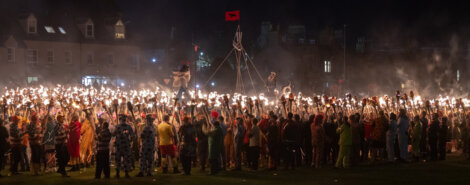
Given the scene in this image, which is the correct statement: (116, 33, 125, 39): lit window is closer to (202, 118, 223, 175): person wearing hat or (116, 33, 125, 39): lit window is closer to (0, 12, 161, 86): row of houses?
(0, 12, 161, 86): row of houses

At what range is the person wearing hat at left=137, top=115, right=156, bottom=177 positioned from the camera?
16.6 meters

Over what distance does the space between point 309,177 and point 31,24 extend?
4933cm

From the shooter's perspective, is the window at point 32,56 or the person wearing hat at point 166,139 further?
the window at point 32,56

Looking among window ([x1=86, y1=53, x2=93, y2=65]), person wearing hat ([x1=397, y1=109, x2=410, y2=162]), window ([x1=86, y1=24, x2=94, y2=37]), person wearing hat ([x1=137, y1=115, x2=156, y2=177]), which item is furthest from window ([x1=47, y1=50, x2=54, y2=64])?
person wearing hat ([x1=397, y1=109, x2=410, y2=162])

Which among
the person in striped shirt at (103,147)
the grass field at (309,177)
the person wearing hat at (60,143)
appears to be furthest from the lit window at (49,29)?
the person in striped shirt at (103,147)

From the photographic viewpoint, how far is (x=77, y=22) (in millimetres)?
63562

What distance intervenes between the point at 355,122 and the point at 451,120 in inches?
295

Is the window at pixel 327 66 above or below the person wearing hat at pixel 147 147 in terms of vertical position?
above

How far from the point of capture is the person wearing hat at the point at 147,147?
54.6 ft

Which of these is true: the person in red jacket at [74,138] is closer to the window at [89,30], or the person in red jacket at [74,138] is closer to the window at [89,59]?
the window at [89,59]

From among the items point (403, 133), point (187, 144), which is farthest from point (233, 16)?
point (187, 144)

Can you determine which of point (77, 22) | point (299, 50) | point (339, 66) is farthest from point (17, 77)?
point (339, 66)

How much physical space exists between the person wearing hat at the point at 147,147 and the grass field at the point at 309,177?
35cm

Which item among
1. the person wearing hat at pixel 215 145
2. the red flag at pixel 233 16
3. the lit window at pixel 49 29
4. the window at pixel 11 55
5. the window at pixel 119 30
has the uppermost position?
the window at pixel 119 30
